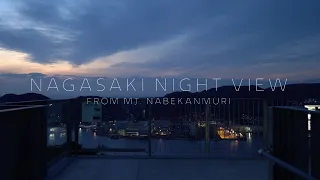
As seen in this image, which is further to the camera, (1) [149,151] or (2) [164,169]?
(1) [149,151]

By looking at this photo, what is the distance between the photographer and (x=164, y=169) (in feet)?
20.0

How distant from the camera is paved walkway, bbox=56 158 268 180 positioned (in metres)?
5.52

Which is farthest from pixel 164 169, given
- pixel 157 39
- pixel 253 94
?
pixel 157 39

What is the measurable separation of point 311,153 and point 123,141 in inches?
196

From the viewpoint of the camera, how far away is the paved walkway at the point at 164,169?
5520 millimetres

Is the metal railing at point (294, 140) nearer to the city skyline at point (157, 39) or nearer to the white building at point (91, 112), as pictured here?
the white building at point (91, 112)

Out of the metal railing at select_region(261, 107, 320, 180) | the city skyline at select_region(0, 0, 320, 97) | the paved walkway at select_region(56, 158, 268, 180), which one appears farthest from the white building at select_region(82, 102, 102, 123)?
the metal railing at select_region(261, 107, 320, 180)

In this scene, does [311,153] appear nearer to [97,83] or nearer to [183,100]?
[183,100]

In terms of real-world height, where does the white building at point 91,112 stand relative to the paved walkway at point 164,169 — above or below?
above

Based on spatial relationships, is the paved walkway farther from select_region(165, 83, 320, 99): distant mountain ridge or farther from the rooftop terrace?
select_region(165, 83, 320, 99): distant mountain ridge

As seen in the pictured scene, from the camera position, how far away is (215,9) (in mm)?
12289

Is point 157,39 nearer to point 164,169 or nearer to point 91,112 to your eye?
point 91,112

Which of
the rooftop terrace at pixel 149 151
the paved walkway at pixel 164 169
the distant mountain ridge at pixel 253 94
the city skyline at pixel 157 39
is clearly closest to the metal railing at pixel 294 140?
the rooftop terrace at pixel 149 151

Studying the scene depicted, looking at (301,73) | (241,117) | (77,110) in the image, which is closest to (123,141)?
(77,110)
